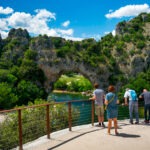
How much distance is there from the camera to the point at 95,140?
39.2 feet

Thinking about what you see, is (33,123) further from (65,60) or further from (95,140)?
(65,60)

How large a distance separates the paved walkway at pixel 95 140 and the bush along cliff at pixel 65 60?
175ft

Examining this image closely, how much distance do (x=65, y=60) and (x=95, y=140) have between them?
74.9m

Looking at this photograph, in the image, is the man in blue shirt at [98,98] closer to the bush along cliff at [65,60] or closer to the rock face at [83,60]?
the bush along cliff at [65,60]

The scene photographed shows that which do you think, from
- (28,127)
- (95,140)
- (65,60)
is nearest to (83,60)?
(65,60)

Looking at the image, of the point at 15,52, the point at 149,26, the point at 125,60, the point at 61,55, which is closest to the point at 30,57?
the point at 61,55

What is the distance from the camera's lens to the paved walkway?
10.9 m

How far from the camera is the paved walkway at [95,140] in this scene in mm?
10922

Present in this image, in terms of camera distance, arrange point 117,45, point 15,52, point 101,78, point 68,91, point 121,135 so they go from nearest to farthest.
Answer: point 121,135
point 101,78
point 15,52
point 117,45
point 68,91

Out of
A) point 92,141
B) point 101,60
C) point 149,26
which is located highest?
point 149,26

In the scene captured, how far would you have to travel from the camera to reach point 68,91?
5920 inches

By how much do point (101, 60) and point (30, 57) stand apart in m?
18.6

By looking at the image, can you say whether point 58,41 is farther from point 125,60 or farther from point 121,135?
point 121,135

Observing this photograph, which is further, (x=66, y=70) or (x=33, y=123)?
(x=66, y=70)
